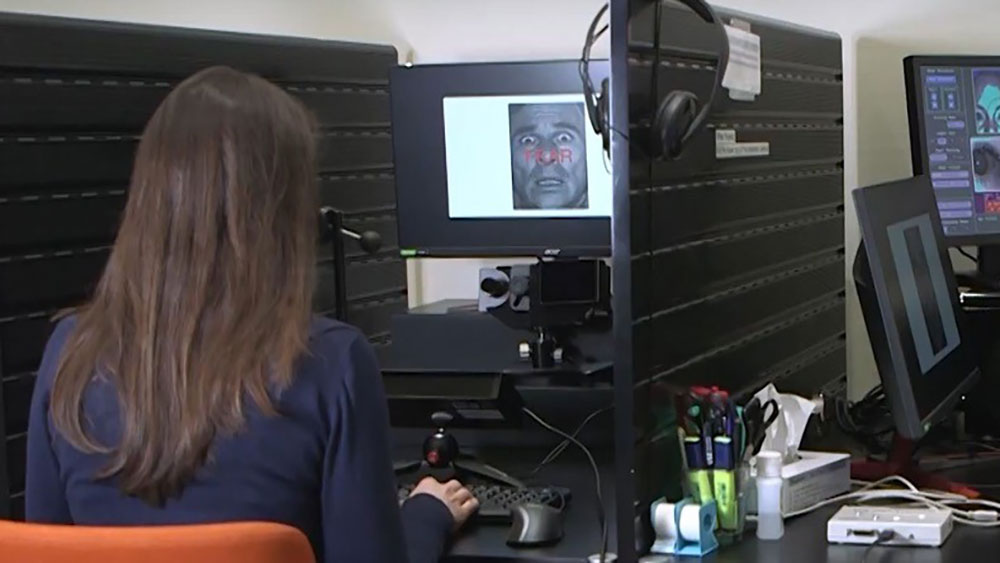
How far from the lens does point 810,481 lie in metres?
1.83

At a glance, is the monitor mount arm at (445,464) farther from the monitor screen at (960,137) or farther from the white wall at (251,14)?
the white wall at (251,14)

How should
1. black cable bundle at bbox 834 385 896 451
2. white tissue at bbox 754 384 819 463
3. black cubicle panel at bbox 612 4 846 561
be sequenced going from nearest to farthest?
1. black cubicle panel at bbox 612 4 846 561
2. white tissue at bbox 754 384 819 463
3. black cable bundle at bbox 834 385 896 451

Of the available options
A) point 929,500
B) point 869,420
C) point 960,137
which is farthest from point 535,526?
point 960,137

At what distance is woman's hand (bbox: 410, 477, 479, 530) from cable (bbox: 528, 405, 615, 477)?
277mm

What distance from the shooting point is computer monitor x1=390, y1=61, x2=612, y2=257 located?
2.37 metres

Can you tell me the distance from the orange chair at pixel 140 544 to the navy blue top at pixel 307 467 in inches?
5.9

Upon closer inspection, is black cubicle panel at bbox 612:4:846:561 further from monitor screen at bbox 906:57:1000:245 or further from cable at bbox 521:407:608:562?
monitor screen at bbox 906:57:1000:245

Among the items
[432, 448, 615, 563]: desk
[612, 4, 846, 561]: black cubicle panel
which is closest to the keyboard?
[432, 448, 615, 563]: desk

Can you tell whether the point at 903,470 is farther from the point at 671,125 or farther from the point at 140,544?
the point at 140,544

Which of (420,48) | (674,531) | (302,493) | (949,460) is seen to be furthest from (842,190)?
(302,493)

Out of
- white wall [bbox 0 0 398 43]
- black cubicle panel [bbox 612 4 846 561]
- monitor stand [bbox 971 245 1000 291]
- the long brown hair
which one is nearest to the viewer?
the long brown hair

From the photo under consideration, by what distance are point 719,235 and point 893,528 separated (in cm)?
47

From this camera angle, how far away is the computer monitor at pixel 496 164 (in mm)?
2365

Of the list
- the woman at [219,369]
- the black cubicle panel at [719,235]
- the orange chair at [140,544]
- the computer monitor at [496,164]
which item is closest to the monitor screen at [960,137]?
the black cubicle panel at [719,235]
